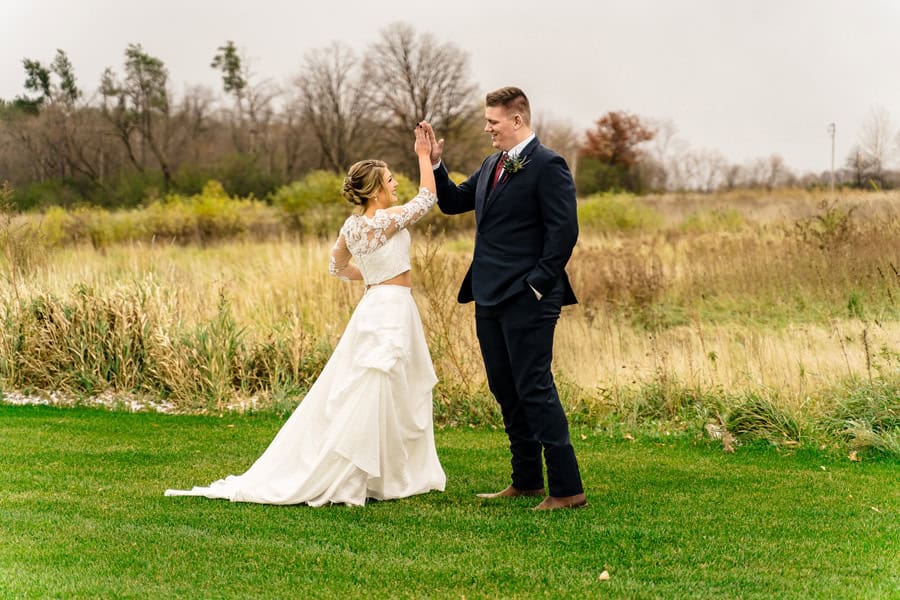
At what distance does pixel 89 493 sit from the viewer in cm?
576

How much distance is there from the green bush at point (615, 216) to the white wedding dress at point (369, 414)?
17.8 metres

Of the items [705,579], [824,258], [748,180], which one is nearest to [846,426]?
[705,579]

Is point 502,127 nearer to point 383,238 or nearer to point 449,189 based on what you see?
point 449,189

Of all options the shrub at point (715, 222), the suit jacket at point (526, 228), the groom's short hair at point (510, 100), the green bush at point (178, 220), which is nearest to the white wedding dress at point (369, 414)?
the suit jacket at point (526, 228)

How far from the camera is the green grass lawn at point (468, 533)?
4086mm

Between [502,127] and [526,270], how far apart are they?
772mm

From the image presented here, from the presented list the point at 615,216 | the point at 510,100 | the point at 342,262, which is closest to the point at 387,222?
the point at 342,262

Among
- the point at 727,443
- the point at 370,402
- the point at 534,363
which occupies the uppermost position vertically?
the point at 534,363

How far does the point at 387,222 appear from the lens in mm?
5508

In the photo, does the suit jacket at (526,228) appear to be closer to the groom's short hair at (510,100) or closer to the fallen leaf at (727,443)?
the groom's short hair at (510,100)

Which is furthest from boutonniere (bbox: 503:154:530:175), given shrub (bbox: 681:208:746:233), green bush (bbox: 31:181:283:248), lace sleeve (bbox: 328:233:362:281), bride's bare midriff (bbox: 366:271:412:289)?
shrub (bbox: 681:208:746:233)

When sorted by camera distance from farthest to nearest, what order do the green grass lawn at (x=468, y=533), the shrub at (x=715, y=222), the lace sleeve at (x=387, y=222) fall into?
1. the shrub at (x=715, y=222)
2. the lace sleeve at (x=387, y=222)
3. the green grass lawn at (x=468, y=533)

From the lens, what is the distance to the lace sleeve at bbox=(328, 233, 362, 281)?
228 inches

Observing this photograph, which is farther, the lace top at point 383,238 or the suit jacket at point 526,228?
the lace top at point 383,238
